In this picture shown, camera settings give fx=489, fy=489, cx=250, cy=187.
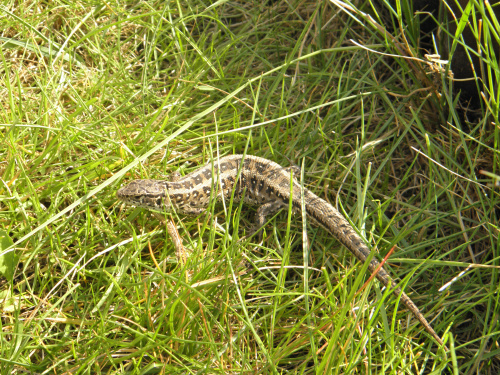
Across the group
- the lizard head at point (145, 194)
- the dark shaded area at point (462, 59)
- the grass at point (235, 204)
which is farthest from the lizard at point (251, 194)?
the dark shaded area at point (462, 59)

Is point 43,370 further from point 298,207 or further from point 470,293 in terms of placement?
point 470,293

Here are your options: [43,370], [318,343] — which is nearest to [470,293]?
[318,343]

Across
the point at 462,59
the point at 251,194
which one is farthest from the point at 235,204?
the point at 462,59

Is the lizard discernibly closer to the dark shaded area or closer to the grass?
the grass

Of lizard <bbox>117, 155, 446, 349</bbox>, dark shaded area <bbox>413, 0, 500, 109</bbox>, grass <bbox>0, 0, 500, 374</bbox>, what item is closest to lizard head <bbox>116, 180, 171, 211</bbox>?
lizard <bbox>117, 155, 446, 349</bbox>

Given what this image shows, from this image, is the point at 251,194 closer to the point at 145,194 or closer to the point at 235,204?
the point at 235,204

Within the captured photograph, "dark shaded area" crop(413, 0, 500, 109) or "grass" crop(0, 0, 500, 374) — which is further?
"dark shaded area" crop(413, 0, 500, 109)

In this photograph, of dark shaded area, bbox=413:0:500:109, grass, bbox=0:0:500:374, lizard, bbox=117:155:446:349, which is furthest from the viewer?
dark shaded area, bbox=413:0:500:109
